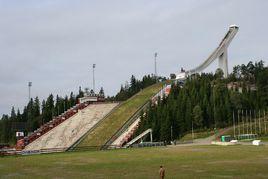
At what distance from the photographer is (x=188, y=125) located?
88.8m

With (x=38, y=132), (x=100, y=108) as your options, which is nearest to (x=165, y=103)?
(x=100, y=108)

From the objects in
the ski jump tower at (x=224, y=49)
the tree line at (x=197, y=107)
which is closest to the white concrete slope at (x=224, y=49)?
the ski jump tower at (x=224, y=49)

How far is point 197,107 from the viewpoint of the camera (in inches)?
3477

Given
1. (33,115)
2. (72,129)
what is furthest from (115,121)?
(33,115)

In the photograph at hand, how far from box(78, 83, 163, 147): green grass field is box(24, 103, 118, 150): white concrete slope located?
2.34 metres

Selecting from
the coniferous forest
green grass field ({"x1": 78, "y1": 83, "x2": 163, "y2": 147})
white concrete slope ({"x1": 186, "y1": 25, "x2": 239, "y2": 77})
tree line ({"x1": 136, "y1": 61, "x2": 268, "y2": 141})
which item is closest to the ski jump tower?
white concrete slope ({"x1": 186, "y1": 25, "x2": 239, "y2": 77})

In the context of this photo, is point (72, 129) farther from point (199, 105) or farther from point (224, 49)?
point (224, 49)

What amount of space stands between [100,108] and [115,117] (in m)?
11.9

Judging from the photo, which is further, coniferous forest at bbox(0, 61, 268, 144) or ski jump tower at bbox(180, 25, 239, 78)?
ski jump tower at bbox(180, 25, 239, 78)

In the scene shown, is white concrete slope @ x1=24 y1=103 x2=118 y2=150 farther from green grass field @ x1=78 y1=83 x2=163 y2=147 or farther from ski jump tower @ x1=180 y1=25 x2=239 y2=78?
ski jump tower @ x1=180 y1=25 x2=239 y2=78

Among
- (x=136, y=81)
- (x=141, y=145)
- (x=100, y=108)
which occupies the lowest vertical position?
(x=141, y=145)

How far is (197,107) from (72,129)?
90.3 feet

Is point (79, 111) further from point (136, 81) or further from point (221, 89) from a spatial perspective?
point (136, 81)

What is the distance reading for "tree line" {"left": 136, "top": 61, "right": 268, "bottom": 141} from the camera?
8656 centimetres
